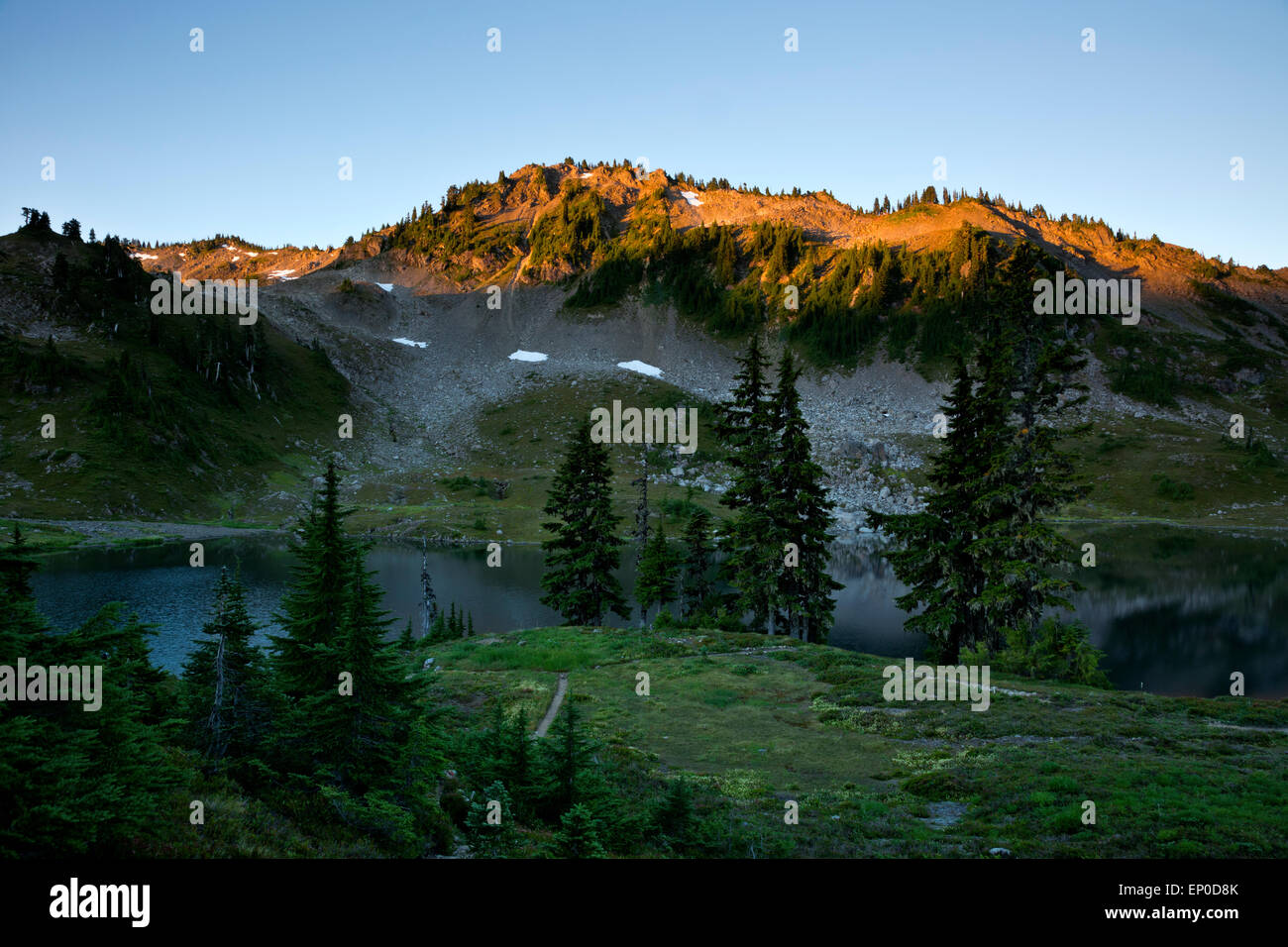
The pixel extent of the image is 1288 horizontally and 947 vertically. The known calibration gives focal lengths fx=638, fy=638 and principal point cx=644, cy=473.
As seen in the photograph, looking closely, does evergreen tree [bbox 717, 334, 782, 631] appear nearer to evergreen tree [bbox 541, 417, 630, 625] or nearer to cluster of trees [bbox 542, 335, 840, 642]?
cluster of trees [bbox 542, 335, 840, 642]

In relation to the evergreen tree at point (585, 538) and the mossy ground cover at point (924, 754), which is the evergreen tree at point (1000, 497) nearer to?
the mossy ground cover at point (924, 754)

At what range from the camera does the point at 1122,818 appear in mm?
13398

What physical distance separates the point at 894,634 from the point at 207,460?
115 meters

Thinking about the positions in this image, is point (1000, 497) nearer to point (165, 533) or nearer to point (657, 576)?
point (657, 576)

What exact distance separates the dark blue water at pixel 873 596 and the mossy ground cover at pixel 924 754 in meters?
17.9

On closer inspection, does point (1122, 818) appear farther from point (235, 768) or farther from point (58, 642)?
point (58, 642)

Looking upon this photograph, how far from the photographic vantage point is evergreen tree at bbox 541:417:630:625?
4891cm

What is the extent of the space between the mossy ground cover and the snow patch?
147819 mm

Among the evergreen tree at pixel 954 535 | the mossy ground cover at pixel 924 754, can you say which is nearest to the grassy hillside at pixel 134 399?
the mossy ground cover at pixel 924 754

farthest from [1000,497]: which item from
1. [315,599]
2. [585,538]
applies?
[315,599]

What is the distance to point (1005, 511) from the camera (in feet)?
108

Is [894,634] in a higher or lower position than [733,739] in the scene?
lower

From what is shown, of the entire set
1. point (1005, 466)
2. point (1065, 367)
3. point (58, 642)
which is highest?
point (1065, 367)
